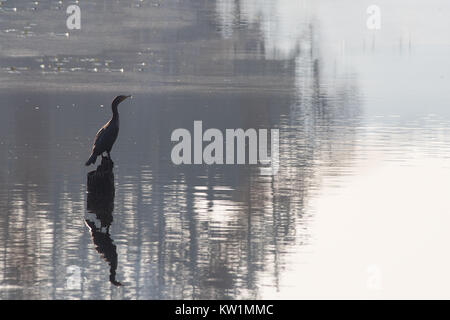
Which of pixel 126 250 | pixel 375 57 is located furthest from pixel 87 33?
pixel 126 250

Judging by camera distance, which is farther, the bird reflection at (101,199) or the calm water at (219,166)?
the bird reflection at (101,199)

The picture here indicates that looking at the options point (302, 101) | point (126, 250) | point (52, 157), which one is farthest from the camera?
point (302, 101)

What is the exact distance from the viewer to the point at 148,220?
2383cm

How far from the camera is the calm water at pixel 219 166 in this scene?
19531 millimetres

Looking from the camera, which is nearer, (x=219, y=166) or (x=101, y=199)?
(x=101, y=199)

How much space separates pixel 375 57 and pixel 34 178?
41.4 metres

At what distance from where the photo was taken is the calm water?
19.5 metres

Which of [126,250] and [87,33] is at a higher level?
[87,33]

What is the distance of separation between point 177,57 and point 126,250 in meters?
40.1

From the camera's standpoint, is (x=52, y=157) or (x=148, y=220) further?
(x=52, y=157)

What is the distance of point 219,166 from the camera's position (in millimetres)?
31375

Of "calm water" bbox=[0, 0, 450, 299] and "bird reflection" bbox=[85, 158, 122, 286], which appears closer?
"calm water" bbox=[0, 0, 450, 299]
